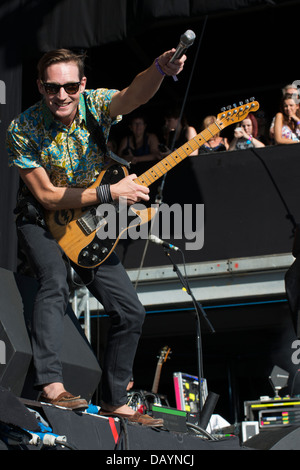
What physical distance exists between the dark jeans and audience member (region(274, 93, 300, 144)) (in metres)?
3.65

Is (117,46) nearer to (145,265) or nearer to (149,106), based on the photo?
(149,106)

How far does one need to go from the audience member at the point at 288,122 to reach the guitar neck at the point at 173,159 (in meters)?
2.48

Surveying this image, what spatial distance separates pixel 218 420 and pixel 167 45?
17.6ft

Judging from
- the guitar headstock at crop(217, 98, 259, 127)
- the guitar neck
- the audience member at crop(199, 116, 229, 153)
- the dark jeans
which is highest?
the audience member at crop(199, 116, 229, 153)

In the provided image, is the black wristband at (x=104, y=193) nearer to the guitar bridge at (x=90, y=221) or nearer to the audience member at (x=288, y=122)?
the guitar bridge at (x=90, y=221)

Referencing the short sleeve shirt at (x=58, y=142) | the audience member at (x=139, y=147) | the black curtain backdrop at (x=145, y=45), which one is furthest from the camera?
the audience member at (x=139, y=147)

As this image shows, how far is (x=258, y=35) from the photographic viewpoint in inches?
362

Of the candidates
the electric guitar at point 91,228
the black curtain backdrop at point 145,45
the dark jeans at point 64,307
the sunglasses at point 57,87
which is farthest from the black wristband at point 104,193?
the black curtain backdrop at point 145,45

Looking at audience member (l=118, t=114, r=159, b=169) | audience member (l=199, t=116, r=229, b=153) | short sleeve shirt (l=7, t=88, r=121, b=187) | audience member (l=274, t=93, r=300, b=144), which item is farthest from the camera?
audience member (l=118, t=114, r=159, b=169)

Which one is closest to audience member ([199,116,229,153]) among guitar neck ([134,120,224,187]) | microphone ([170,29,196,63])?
guitar neck ([134,120,224,187])

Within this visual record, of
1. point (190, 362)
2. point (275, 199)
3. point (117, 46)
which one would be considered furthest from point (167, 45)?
point (190, 362)

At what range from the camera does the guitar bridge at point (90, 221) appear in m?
3.35

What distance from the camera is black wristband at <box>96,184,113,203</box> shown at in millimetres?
3219

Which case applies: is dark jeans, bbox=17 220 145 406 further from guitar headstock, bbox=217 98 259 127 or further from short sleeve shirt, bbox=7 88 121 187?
guitar headstock, bbox=217 98 259 127
